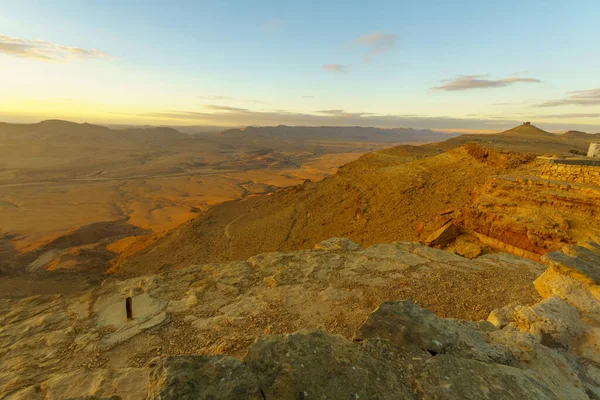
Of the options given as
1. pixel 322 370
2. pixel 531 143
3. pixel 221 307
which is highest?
pixel 531 143

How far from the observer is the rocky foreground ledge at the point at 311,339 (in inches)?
98.2

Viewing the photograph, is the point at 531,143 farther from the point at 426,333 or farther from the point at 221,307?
the point at 221,307

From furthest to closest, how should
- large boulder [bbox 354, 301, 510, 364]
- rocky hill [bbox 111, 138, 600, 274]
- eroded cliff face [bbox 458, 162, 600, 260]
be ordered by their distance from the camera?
rocky hill [bbox 111, 138, 600, 274] → eroded cliff face [bbox 458, 162, 600, 260] → large boulder [bbox 354, 301, 510, 364]

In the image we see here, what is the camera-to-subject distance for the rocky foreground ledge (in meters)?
2.49

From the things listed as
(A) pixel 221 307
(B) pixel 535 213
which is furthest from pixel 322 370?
(B) pixel 535 213

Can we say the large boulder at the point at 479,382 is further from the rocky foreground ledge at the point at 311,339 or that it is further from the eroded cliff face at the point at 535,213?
the eroded cliff face at the point at 535,213

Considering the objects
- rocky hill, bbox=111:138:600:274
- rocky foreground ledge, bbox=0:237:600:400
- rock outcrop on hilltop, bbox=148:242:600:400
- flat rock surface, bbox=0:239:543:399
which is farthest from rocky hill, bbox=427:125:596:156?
rock outcrop on hilltop, bbox=148:242:600:400

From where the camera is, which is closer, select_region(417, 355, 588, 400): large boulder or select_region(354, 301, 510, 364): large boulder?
select_region(417, 355, 588, 400): large boulder

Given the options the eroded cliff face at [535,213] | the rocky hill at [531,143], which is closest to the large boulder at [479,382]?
the eroded cliff face at [535,213]

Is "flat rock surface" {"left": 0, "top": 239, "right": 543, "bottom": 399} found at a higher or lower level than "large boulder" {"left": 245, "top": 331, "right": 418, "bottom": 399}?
lower

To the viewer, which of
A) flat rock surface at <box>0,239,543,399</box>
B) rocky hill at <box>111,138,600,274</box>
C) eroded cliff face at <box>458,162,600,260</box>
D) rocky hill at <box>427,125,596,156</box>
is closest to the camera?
flat rock surface at <box>0,239,543,399</box>

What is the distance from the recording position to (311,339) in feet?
9.63

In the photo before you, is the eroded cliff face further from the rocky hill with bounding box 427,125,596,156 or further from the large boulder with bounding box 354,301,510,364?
the rocky hill with bounding box 427,125,596,156

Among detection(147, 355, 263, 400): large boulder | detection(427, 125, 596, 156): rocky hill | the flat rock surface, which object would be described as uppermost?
detection(427, 125, 596, 156): rocky hill
